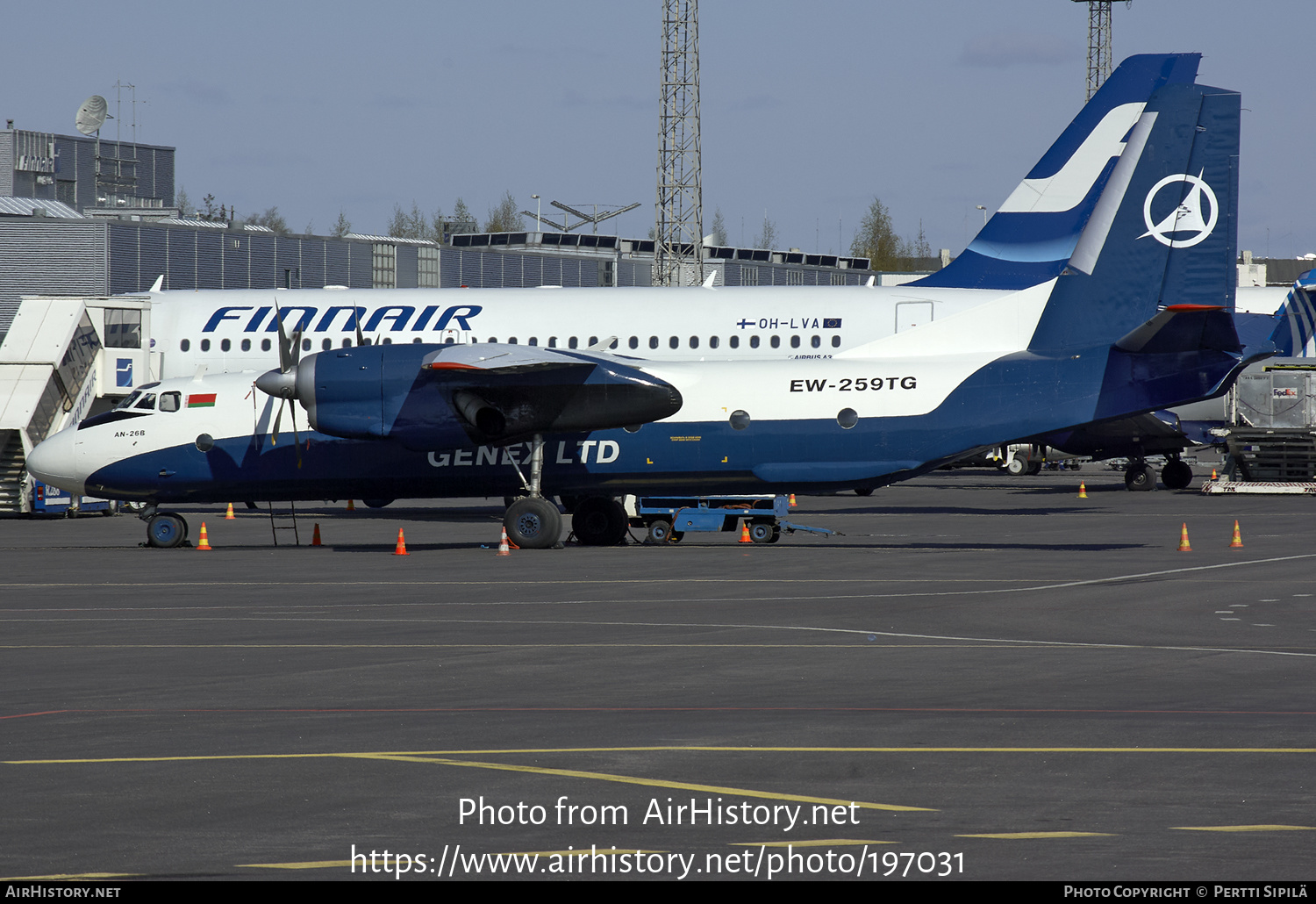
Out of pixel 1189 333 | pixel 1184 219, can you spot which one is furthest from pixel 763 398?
pixel 1184 219

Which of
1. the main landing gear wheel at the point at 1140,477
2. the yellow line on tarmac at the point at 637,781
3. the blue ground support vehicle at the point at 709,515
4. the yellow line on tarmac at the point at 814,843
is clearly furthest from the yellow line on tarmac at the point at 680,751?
the main landing gear wheel at the point at 1140,477

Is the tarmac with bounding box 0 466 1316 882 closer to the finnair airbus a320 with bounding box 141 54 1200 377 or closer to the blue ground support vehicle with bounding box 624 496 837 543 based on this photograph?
the blue ground support vehicle with bounding box 624 496 837 543

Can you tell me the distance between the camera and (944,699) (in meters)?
12.0

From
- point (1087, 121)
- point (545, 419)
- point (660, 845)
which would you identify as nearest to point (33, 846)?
point (660, 845)

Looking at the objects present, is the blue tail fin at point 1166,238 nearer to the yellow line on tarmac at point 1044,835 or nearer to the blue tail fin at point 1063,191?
the blue tail fin at point 1063,191

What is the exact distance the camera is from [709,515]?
2852cm

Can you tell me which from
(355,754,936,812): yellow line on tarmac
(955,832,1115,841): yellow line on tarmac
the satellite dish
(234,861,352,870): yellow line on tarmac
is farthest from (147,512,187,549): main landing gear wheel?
the satellite dish

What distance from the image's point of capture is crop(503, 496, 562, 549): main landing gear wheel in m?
27.0

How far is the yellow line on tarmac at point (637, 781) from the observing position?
8.43 meters

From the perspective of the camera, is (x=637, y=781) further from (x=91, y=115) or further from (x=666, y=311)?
(x=91, y=115)

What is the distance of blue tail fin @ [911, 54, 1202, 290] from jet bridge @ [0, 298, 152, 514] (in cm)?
2007

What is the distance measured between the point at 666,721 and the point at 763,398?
53.3 feet

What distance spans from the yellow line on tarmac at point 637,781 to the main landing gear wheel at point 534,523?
56.1 feet

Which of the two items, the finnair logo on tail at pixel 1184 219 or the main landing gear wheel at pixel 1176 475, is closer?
the finnair logo on tail at pixel 1184 219
